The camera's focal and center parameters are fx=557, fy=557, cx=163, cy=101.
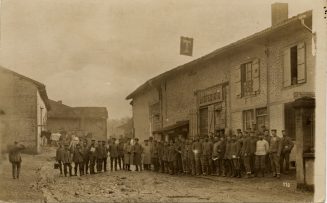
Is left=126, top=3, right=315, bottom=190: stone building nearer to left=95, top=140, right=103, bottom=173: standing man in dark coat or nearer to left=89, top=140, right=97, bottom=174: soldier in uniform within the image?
left=95, top=140, right=103, bottom=173: standing man in dark coat

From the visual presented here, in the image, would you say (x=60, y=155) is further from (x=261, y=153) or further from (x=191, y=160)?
(x=261, y=153)

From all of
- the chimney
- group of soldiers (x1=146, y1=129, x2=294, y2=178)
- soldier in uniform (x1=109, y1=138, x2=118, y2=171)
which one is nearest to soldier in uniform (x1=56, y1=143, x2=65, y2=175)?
soldier in uniform (x1=109, y1=138, x2=118, y2=171)

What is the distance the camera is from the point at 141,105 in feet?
33.3

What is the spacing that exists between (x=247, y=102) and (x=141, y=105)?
2.22m

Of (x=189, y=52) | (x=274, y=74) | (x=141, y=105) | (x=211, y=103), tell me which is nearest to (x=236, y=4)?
(x=189, y=52)

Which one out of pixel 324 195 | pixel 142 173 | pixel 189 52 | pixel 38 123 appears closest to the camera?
pixel 324 195

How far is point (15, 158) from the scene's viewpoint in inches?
342

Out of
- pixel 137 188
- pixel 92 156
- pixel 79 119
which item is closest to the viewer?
pixel 137 188

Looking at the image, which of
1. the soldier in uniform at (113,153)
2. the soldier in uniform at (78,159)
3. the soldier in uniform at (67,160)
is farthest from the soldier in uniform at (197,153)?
the soldier in uniform at (67,160)

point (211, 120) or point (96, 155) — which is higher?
point (211, 120)

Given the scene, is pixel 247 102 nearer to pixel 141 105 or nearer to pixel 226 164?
pixel 226 164

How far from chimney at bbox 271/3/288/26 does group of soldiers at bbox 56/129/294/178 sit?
190cm

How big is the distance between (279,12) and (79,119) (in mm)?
3772

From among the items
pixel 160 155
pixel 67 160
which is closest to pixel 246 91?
pixel 160 155
